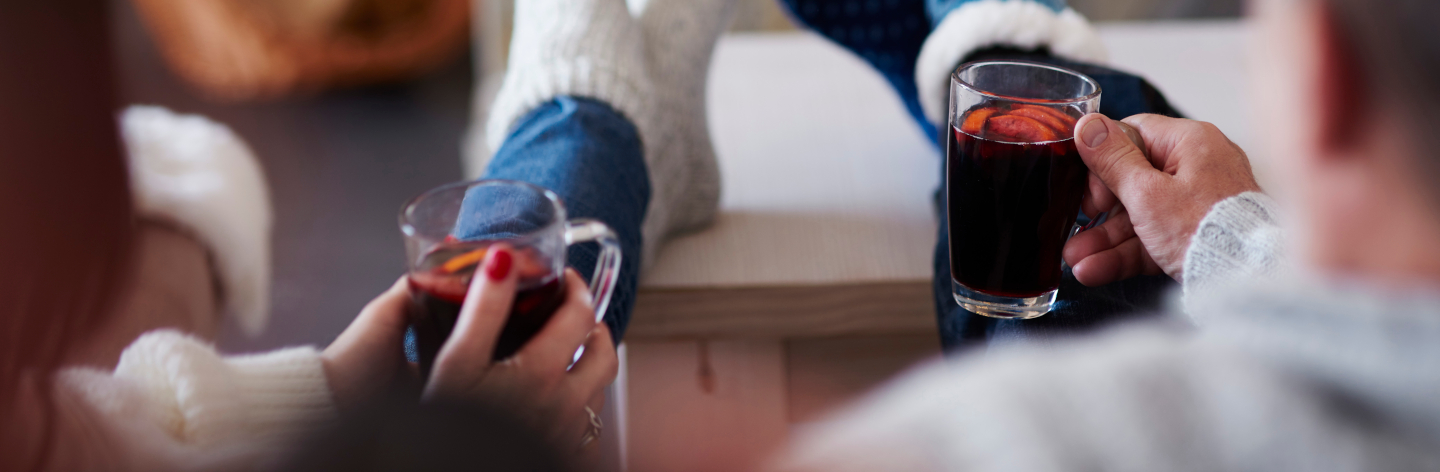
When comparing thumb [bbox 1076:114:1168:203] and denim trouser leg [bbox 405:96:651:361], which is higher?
thumb [bbox 1076:114:1168:203]

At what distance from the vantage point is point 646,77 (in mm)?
997

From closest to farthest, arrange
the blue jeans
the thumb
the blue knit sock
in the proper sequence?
1. the thumb
2. the blue jeans
3. the blue knit sock

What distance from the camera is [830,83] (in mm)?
1312

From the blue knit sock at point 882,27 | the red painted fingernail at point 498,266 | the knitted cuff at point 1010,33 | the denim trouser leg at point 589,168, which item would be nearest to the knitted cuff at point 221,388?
the red painted fingernail at point 498,266

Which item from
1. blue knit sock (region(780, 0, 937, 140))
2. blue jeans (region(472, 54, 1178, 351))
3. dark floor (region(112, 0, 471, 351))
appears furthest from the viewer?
dark floor (region(112, 0, 471, 351))

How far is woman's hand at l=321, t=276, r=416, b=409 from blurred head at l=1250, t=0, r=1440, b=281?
1.40ft

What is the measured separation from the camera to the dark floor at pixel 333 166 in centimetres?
153

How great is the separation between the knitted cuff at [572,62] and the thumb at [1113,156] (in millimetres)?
473

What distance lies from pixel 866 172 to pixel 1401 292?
0.82m

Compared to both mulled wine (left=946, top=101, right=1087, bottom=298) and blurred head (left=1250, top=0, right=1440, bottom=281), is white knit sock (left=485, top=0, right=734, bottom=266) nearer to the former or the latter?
mulled wine (left=946, top=101, right=1087, bottom=298)

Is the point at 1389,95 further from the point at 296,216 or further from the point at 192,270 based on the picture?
the point at 296,216

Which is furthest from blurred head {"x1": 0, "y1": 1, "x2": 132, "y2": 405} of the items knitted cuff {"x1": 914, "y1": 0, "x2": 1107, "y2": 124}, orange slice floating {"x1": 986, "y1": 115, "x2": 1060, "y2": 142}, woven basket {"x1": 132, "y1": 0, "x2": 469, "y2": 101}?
woven basket {"x1": 132, "y1": 0, "x2": 469, "y2": 101}

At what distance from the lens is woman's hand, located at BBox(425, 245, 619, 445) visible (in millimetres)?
473

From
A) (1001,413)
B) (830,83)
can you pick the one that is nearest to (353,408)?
(1001,413)
